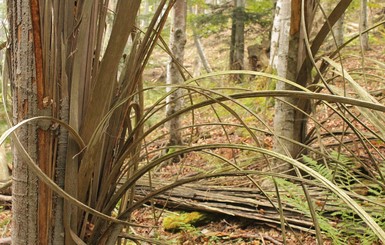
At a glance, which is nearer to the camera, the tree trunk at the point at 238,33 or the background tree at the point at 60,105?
the background tree at the point at 60,105

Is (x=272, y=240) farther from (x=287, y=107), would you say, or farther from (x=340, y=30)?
(x=340, y=30)

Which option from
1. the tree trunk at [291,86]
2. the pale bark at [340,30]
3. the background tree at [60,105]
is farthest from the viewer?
the pale bark at [340,30]

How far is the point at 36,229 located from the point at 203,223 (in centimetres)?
173

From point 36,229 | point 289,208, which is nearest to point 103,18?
point 36,229

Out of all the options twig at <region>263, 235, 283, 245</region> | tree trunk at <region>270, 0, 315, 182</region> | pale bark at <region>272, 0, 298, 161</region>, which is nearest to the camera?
twig at <region>263, 235, 283, 245</region>

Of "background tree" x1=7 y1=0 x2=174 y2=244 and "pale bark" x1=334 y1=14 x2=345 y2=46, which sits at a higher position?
"pale bark" x1=334 y1=14 x2=345 y2=46

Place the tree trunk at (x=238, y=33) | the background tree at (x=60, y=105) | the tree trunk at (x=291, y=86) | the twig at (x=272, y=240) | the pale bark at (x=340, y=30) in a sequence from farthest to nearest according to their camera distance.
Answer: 1. the tree trunk at (x=238, y=33)
2. the pale bark at (x=340, y=30)
3. the tree trunk at (x=291, y=86)
4. the twig at (x=272, y=240)
5. the background tree at (x=60, y=105)

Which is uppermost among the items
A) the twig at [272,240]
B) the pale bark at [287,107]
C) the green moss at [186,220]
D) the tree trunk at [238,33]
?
the tree trunk at [238,33]

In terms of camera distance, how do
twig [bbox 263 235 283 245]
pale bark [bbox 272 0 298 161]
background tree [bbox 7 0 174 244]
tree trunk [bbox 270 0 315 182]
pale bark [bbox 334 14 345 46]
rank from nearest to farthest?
background tree [bbox 7 0 174 244], twig [bbox 263 235 283 245], tree trunk [bbox 270 0 315 182], pale bark [bbox 272 0 298 161], pale bark [bbox 334 14 345 46]

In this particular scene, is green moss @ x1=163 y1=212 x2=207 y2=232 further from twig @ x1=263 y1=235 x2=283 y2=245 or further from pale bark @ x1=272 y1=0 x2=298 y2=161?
pale bark @ x1=272 y1=0 x2=298 y2=161

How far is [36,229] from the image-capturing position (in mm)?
759

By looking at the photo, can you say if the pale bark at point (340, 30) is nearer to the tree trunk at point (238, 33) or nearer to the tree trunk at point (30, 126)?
the tree trunk at point (238, 33)

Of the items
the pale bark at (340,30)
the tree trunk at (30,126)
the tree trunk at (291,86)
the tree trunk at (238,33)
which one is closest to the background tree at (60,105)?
the tree trunk at (30,126)

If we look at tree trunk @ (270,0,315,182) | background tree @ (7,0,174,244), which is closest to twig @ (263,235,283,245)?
tree trunk @ (270,0,315,182)
